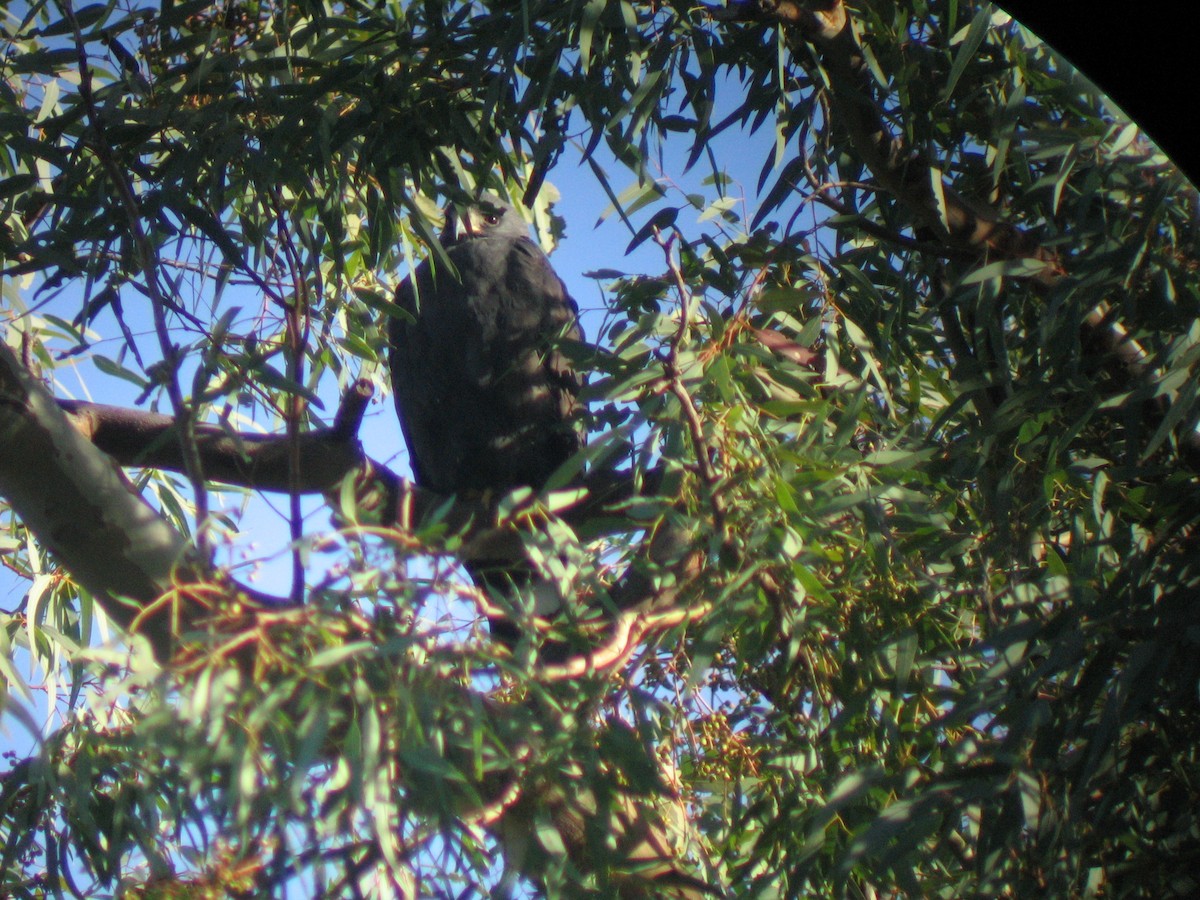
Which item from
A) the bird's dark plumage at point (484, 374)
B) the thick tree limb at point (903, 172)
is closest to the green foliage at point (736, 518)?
the thick tree limb at point (903, 172)

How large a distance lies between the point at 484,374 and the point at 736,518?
1.13 metres

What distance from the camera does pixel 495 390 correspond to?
203 centimetres

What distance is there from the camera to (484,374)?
204 centimetres

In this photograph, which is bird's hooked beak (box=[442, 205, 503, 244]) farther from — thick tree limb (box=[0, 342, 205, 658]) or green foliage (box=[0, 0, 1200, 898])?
thick tree limb (box=[0, 342, 205, 658])

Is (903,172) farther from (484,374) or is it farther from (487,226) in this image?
(487,226)

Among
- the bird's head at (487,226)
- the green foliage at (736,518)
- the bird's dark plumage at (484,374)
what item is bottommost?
the green foliage at (736,518)

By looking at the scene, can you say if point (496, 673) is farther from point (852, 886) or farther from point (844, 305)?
point (844, 305)

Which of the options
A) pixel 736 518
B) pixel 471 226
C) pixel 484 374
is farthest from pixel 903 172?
pixel 471 226

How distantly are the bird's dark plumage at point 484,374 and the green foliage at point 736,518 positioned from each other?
16.3 inches

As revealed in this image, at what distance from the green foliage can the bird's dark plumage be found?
413 millimetres

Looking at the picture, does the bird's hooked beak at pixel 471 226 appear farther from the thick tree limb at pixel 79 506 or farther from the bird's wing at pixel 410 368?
the thick tree limb at pixel 79 506

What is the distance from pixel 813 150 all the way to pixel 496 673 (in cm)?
88

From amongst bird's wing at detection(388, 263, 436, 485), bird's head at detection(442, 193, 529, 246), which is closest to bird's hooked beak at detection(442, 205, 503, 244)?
bird's head at detection(442, 193, 529, 246)

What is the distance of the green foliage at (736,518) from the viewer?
0.79 metres
